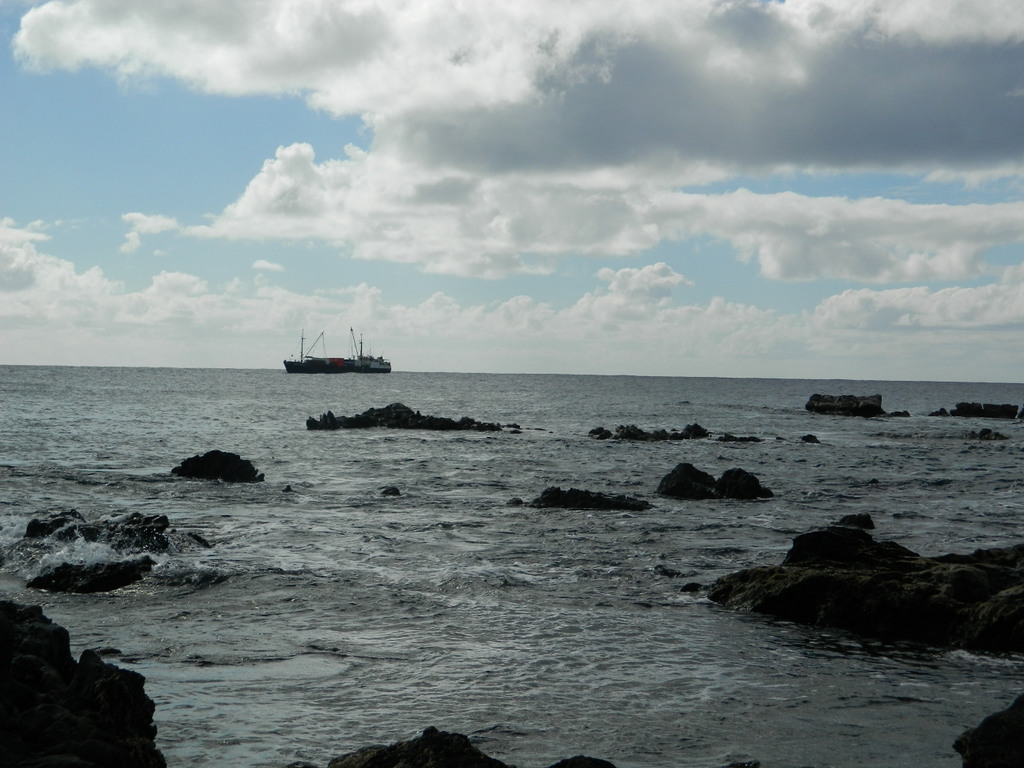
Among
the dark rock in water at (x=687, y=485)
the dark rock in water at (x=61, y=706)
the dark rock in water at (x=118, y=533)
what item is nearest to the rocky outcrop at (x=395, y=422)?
the dark rock in water at (x=687, y=485)

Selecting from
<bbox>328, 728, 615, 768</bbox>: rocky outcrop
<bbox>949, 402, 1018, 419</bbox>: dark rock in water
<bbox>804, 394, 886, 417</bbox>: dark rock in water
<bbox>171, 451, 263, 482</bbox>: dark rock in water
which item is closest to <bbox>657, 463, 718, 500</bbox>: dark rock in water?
<bbox>171, 451, 263, 482</bbox>: dark rock in water

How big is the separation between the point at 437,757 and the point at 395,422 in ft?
209

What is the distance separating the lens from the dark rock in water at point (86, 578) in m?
15.0

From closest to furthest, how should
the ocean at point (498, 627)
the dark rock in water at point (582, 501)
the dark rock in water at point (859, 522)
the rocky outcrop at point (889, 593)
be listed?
the ocean at point (498, 627) → the rocky outcrop at point (889, 593) → the dark rock in water at point (859, 522) → the dark rock in water at point (582, 501)

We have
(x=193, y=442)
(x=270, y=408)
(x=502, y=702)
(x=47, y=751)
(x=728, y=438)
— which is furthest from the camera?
(x=270, y=408)

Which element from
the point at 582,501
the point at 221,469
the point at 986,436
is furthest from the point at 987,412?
the point at 221,469

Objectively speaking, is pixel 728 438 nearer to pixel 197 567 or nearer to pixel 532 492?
pixel 532 492

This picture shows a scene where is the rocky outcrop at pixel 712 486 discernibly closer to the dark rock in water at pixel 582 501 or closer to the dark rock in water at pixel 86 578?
the dark rock in water at pixel 582 501

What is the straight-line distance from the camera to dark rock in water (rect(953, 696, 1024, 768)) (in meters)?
7.25

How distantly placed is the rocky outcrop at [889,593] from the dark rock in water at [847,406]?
85.8 m

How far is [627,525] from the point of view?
2381 centimetres

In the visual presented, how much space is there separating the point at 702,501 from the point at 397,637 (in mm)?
18651

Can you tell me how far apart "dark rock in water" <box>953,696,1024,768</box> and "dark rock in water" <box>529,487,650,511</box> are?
19.4m

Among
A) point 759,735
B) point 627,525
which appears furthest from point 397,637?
point 627,525
